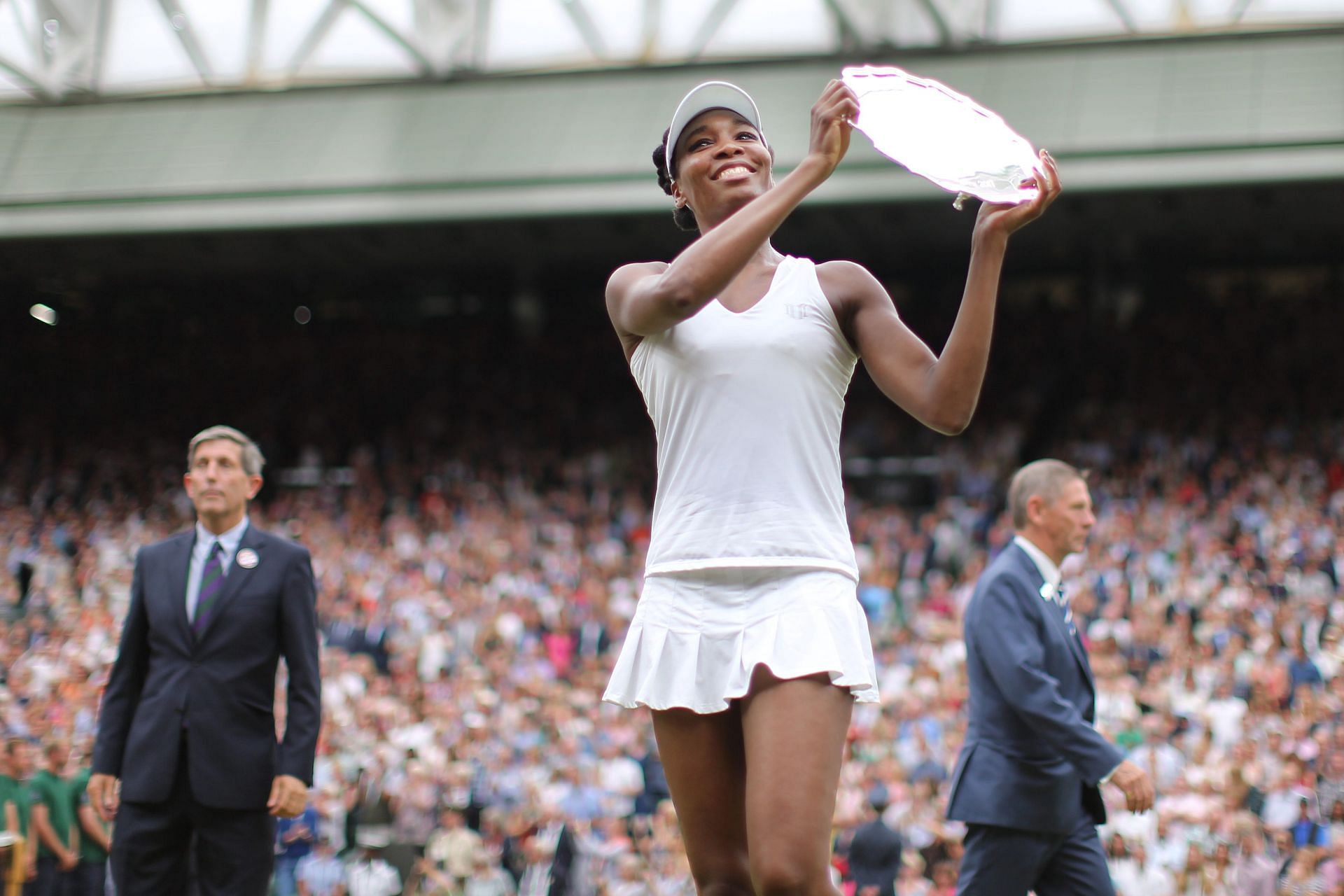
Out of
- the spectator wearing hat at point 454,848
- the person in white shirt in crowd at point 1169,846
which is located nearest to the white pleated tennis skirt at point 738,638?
the person in white shirt in crowd at point 1169,846

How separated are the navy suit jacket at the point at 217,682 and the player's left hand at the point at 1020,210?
270 centimetres

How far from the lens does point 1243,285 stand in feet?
69.3

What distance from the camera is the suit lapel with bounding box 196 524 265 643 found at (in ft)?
14.8

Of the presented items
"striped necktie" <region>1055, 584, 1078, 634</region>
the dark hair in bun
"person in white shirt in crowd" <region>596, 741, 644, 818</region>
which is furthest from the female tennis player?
"person in white shirt in crowd" <region>596, 741, 644, 818</region>

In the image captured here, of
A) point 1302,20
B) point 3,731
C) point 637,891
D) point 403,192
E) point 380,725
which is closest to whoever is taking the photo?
Answer: point 637,891

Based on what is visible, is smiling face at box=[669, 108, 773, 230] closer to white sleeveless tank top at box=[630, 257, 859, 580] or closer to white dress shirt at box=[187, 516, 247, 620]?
white sleeveless tank top at box=[630, 257, 859, 580]

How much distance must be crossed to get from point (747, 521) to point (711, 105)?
0.77 metres

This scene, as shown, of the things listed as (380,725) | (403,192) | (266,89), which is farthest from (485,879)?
(266,89)

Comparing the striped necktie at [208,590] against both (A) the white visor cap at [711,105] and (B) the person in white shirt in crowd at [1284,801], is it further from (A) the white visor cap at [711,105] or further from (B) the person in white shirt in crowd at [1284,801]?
(B) the person in white shirt in crowd at [1284,801]

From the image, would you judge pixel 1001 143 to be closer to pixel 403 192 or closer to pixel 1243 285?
pixel 403 192

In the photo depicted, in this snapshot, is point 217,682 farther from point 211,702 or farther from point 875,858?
point 875,858

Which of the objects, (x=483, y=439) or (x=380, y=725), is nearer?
(x=380, y=725)

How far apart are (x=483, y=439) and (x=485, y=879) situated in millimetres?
12503

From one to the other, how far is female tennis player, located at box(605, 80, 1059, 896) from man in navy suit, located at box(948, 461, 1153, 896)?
2.04 meters
